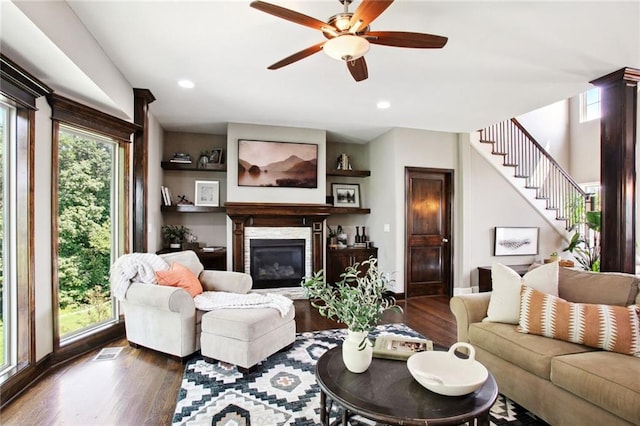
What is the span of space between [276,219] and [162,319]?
2.42 metres

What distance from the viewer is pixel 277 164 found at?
4836 mm

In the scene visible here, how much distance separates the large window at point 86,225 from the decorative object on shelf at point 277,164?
1.67m

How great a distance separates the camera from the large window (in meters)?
2.83

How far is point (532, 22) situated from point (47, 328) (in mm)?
4305

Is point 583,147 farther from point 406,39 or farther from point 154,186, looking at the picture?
point 154,186

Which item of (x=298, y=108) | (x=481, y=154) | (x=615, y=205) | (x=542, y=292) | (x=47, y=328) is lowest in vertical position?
(x=47, y=328)

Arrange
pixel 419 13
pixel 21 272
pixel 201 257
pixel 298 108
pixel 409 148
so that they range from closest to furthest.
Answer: pixel 419 13 → pixel 21 272 → pixel 298 108 → pixel 201 257 → pixel 409 148

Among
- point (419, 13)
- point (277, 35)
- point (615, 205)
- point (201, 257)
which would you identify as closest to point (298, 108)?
point (277, 35)

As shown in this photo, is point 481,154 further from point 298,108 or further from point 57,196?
point 57,196

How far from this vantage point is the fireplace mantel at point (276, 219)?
15.3ft

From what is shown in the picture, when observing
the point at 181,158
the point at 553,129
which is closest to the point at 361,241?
the point at 181,158

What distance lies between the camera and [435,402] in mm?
1393

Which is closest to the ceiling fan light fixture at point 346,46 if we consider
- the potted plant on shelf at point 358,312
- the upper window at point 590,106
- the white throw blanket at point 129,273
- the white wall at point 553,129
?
the potted plant on shelf at point 358,312

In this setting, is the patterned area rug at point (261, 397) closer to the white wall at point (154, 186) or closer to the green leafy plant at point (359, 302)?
the green leafy plant at point (359, 302)
